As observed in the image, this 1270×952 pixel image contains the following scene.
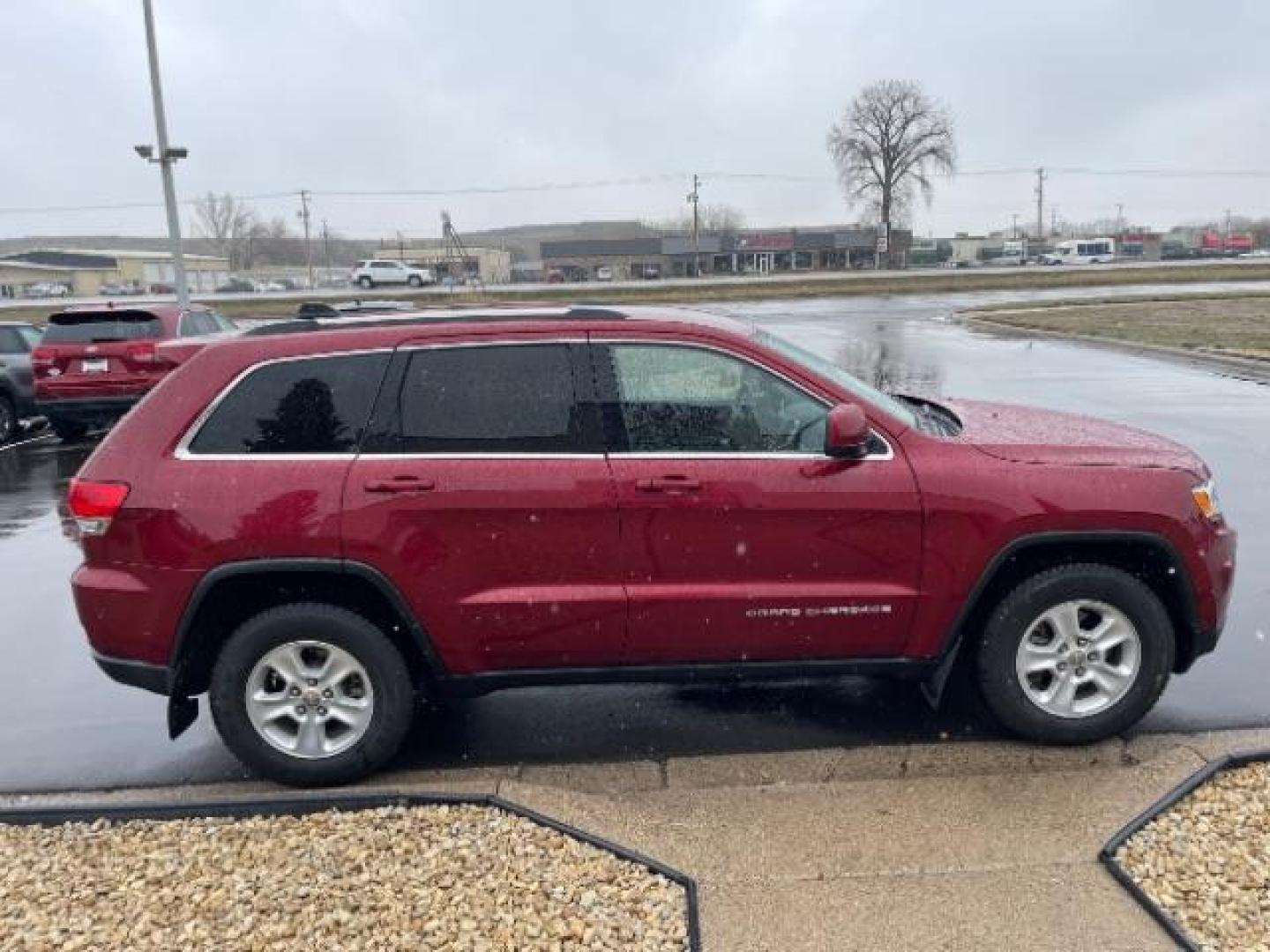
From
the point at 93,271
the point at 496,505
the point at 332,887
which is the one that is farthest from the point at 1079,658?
the point at 93,271

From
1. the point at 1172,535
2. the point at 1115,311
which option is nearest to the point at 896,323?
the point at 1115,311

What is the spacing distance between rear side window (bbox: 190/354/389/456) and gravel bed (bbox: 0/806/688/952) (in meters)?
1.34

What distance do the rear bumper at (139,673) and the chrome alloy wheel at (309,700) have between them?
0.32m

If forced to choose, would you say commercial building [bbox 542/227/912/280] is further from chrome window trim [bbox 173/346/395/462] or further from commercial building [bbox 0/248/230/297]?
chrome window trim [bbox 173/346/395/462]

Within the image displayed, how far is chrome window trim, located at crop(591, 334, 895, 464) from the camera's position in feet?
11.6

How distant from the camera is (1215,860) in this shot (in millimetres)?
2902

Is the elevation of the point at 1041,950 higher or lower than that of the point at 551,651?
lower

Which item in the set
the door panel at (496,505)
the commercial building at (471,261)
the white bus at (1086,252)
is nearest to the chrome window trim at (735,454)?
the door panel at (496,505)

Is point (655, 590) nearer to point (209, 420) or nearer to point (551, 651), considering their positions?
point (551, 651)

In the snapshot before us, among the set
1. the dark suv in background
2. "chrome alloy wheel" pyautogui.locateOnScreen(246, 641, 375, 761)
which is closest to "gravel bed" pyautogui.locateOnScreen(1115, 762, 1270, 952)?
"chrome alloy wheel" pyautogui.locateOnScreen(246, 641, 375, 761)

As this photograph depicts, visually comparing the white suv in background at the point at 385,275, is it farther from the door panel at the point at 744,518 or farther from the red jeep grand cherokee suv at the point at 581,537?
the door panel at the point at 744,518

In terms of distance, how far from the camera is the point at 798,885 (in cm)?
291

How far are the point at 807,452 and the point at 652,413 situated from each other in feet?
1.99

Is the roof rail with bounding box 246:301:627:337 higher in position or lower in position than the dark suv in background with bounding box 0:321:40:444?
higher
